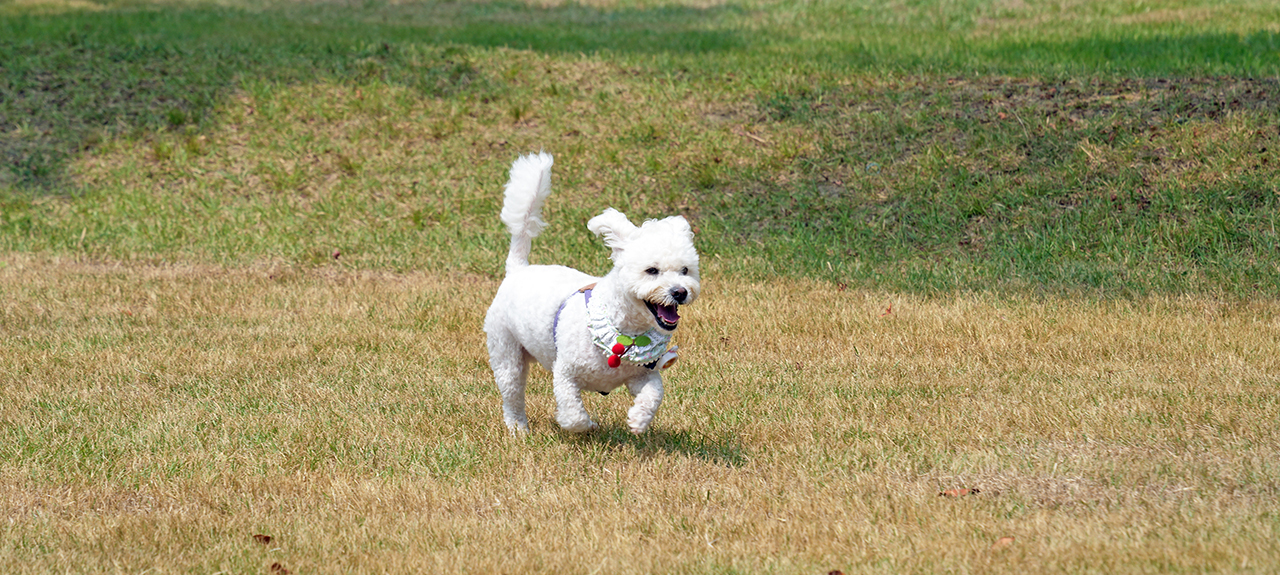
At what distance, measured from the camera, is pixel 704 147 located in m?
14.8

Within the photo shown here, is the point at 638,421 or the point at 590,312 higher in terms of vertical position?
the point at 590,312

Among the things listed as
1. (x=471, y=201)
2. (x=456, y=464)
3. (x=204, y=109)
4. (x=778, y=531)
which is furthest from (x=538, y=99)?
(x=778, y=531)

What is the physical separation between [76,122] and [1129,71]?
14191 mm

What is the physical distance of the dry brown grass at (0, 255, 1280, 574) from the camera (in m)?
4.93

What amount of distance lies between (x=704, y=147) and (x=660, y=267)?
31.4 ft

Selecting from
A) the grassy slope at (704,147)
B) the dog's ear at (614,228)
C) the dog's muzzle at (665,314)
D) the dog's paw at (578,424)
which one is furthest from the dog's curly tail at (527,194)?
the grassy slope at (704,147)

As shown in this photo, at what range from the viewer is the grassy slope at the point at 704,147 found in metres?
11.8

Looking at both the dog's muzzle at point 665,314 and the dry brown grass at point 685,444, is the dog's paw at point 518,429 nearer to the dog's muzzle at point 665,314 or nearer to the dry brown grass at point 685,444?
the dry brown grass at point 685,444

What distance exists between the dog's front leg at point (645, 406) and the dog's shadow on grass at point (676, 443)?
1.65 feet

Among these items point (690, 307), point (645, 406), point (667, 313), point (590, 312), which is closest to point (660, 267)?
point (667, 313)

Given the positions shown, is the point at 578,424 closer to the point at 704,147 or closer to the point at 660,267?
the point at 660,267

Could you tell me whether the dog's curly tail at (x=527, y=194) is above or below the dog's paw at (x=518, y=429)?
above

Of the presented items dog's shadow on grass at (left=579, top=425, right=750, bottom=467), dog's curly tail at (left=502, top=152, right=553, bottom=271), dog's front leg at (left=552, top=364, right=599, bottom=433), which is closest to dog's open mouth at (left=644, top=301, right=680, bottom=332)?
dog's front leg at (left=552, top=364, right=599, bottom=433)

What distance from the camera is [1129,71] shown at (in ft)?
49.9
